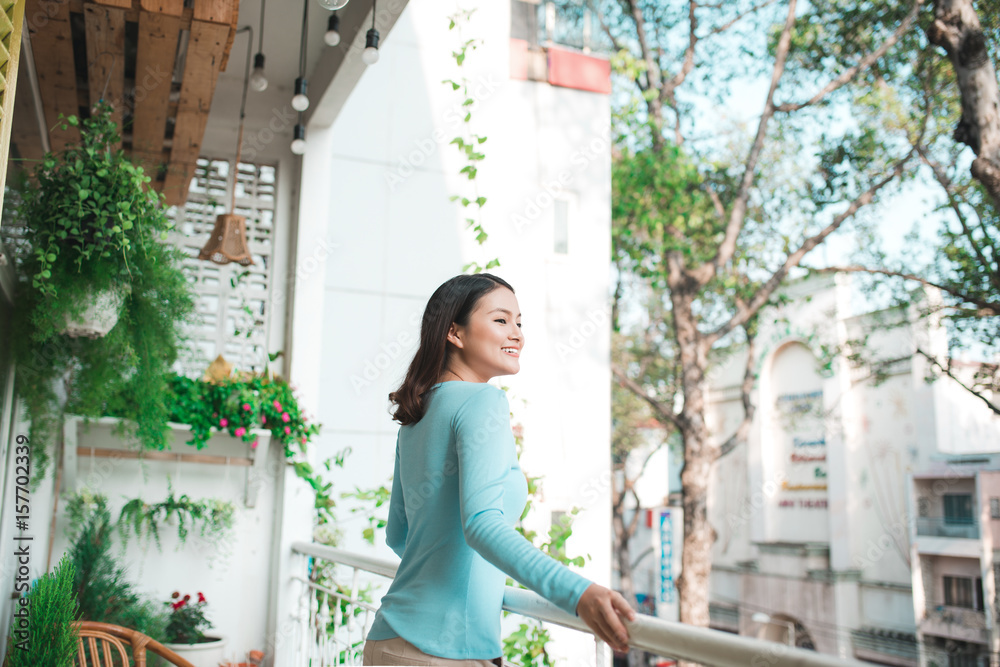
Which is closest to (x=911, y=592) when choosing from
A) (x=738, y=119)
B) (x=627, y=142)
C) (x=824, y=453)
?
(x=824, y=453)

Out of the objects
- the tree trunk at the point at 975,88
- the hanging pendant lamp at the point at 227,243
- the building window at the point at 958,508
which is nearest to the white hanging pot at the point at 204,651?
the hanging pendant lamp at the point at 227,243

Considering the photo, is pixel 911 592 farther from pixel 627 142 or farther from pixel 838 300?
pixel 627 142

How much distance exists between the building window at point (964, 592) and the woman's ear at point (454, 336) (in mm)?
13359

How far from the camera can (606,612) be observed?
2.97 ft

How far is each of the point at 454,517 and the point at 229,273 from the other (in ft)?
9.82

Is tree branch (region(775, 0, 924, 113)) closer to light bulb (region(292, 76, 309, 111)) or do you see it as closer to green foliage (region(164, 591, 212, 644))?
light bulb (region(292, 76, 309, 111))

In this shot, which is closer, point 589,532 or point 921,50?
point 589,532

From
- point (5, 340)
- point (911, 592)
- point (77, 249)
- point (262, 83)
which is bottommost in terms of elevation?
point (911, 592)

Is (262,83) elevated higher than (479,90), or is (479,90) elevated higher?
(479,90)

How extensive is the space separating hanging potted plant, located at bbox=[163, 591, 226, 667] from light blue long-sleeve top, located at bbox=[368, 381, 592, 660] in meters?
2.22

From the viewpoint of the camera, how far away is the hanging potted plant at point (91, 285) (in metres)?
2.25

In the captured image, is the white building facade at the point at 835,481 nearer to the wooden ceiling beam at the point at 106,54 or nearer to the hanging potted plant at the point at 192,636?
the hanging potted plant at the point at 192,636

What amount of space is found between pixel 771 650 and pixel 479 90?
506cm

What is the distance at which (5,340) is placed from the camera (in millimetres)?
2482
